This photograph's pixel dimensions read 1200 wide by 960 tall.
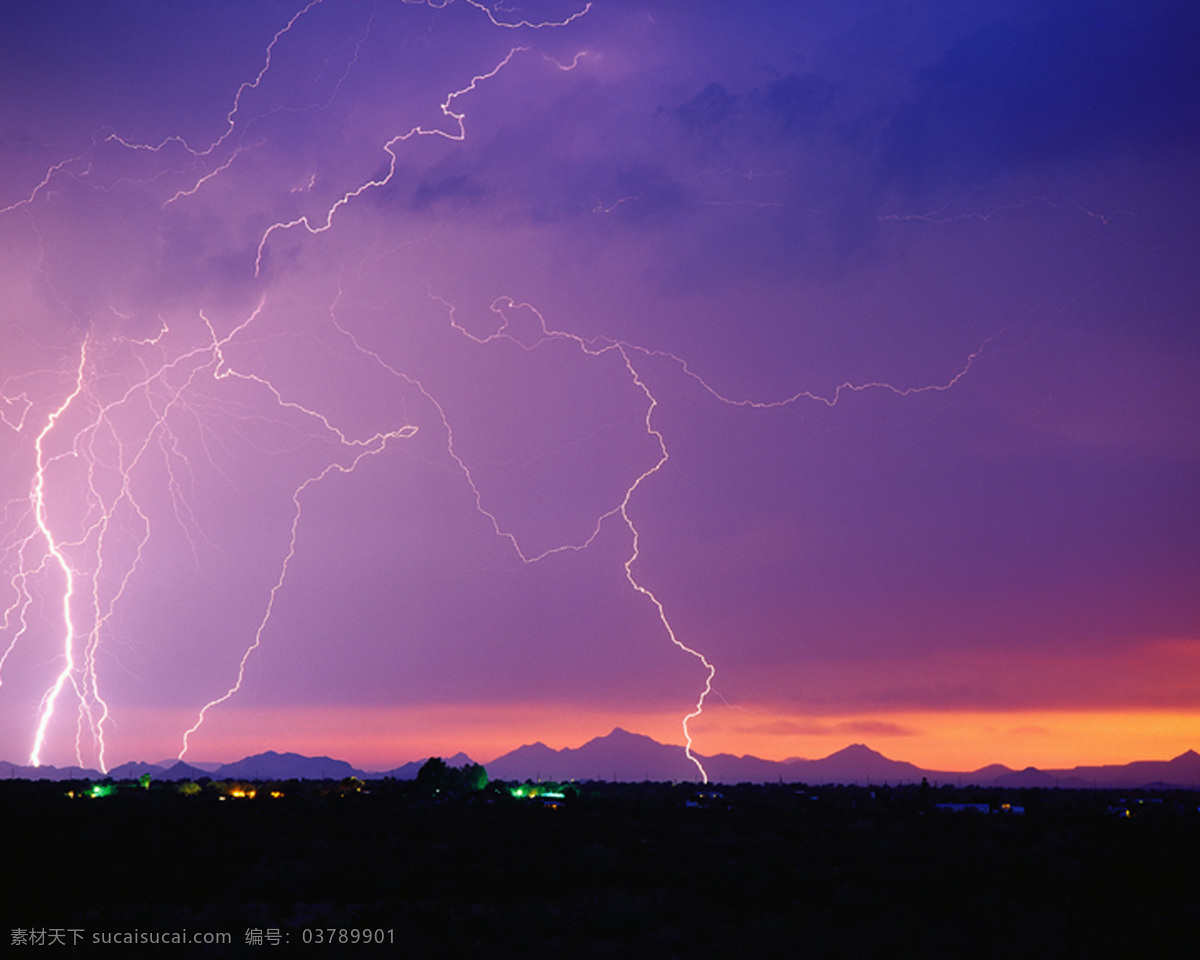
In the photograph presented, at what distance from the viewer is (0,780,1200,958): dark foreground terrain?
16469mm

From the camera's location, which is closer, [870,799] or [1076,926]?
[1076,926]

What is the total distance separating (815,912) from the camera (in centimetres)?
1909

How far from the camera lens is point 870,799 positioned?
164 ft

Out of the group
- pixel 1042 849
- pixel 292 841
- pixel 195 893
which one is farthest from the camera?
pixel 292 841

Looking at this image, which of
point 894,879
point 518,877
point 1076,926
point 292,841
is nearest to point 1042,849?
point 894,879

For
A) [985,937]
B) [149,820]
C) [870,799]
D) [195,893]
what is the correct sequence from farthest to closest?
[870,799], [149,820], [195,893], [985,937]

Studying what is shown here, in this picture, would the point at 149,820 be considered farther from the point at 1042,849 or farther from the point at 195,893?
the point at 1042,849

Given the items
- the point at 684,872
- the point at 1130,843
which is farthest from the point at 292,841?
the point at 1130,843

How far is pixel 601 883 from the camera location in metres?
21.9

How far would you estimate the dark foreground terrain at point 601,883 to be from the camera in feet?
54.0

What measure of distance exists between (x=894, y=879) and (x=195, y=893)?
14171 mm

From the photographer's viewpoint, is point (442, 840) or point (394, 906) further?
point (442, 840)

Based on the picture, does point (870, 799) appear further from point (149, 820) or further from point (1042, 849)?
point (149, 820)

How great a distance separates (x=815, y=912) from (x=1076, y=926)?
4.37m
